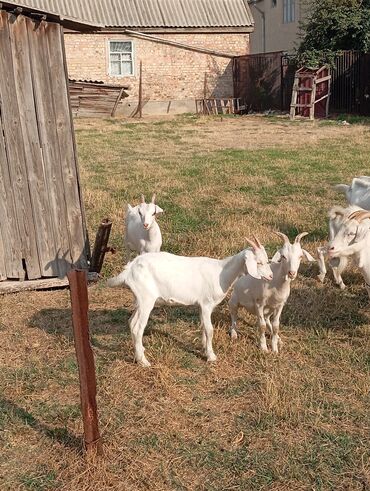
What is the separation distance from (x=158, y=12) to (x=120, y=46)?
2622 millimetres

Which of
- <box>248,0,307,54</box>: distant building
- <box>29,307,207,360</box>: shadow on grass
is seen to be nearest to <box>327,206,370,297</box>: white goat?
<box>29,307,207,360</box>: shadow on grass

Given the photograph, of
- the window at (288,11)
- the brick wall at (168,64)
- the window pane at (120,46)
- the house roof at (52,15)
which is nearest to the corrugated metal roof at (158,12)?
the brick wall at (168,64)

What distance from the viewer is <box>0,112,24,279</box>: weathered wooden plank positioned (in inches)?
290

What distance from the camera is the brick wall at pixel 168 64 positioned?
30250 mm

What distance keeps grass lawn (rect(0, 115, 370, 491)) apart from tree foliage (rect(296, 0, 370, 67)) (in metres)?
19.1

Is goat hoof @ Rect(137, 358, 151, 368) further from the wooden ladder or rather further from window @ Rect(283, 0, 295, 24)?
window @ Rect(283, 0, 295, 24)

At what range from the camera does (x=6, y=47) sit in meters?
7.12

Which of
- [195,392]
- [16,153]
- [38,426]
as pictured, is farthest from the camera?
[16,153]

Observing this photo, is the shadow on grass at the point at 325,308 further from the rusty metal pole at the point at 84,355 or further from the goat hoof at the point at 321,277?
the rusty metal pole at the point at 84,355

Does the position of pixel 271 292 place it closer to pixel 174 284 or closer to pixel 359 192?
pixel 174 284

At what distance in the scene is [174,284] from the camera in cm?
564

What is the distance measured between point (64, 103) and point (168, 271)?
3.04 metres

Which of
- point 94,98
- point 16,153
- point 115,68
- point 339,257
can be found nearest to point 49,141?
point 16,153

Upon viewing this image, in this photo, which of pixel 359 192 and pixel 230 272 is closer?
pixel 230 272
